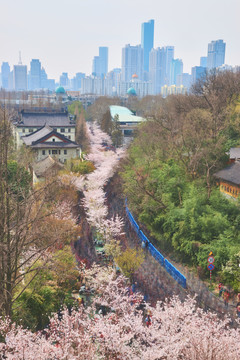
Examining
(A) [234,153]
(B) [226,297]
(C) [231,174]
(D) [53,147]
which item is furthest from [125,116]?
(B) [226,297]

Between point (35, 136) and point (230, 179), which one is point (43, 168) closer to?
point (35, 136)

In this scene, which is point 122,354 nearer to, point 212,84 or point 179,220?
point 179,220

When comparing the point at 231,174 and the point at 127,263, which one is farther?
the point at 231,174

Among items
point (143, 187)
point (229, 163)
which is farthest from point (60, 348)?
point (229, 163)

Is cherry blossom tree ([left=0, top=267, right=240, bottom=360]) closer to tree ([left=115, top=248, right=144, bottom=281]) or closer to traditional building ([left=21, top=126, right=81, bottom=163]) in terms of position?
tree ([left=115, top=248, right=144, bottom=281])

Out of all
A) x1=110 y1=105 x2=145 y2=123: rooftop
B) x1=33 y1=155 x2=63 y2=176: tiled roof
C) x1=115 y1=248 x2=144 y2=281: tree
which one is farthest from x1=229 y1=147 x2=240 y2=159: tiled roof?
x1=110 y1=105 x2=145 y2=123: rooftop

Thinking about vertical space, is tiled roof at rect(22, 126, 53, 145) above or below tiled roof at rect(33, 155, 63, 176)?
above
